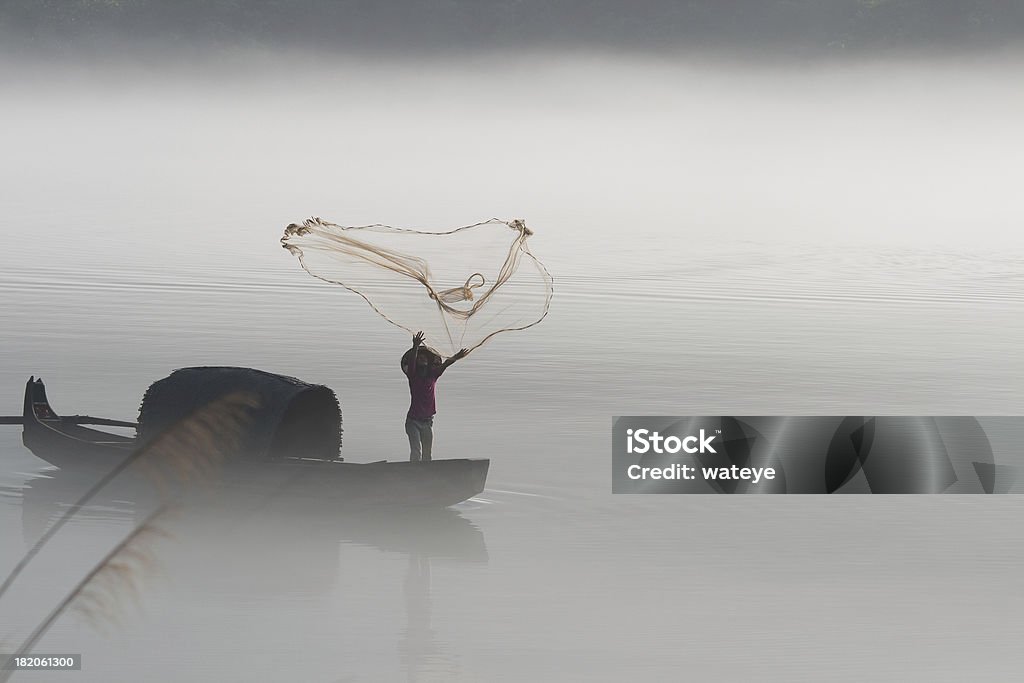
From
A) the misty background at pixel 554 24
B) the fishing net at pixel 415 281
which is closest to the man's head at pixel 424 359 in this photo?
the fishing net at pixel 415 281

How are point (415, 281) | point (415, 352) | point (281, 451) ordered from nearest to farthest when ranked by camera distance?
point (415, 352)
point (281, 451)
point (415, 281)

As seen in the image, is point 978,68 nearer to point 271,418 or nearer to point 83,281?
point 83,281

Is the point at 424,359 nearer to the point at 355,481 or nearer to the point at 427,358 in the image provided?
the point at 427,358

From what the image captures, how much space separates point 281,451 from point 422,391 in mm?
1652

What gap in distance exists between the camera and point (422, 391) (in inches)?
586

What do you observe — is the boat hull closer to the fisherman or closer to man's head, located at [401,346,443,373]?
the fisherman

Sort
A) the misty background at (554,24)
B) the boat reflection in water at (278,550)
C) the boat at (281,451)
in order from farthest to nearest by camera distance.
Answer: the misty background at (554,24) → the boat at (281,451) → the boat reflection in water at (278,550)

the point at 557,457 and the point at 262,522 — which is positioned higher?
the point at 557,457

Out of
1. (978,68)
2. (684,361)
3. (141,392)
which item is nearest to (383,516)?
(141,392)

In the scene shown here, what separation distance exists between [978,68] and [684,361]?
13381 cm

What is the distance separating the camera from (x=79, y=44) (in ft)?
491

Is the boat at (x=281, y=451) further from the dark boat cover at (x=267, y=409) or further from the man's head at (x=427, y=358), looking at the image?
the man's head at (x=427, y=358)

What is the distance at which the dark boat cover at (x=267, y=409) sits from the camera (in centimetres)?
1516

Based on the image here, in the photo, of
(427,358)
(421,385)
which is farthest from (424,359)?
(421,385)
